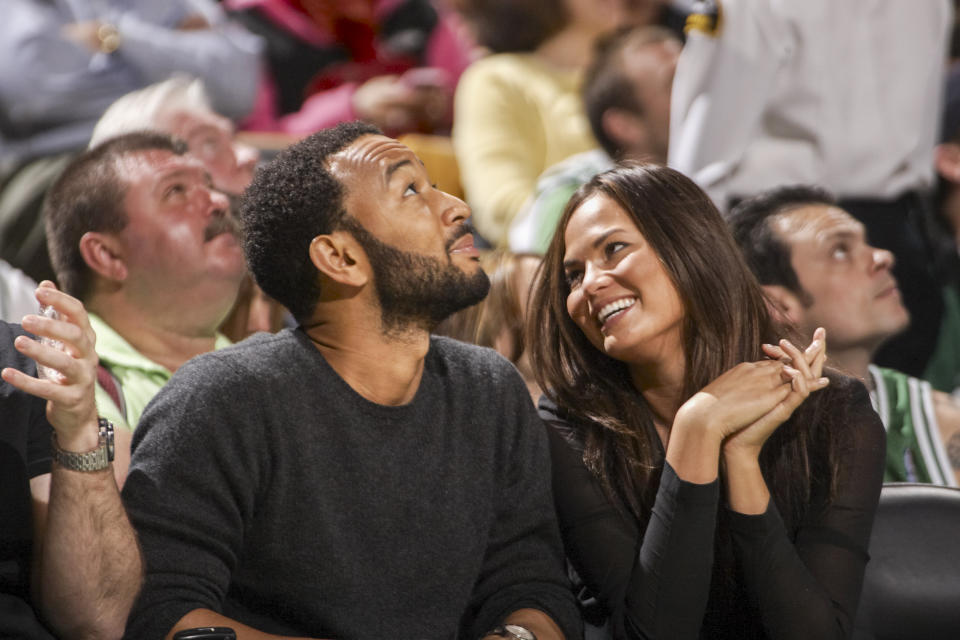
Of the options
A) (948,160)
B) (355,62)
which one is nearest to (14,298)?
(355,62)

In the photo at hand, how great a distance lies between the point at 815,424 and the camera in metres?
1.82

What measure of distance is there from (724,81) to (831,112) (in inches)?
12.6

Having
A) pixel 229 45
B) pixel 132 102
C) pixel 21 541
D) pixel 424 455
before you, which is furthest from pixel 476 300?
pixel 229 45

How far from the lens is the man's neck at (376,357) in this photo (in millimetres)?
1702

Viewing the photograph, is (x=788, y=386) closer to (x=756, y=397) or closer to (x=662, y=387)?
(x=756, y=397)

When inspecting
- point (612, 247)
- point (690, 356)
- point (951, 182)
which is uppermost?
point (612, 247)

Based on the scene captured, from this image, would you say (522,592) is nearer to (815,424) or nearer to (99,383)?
(815,424)

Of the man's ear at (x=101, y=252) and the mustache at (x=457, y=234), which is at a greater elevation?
the mustache at (x=457, y=234)

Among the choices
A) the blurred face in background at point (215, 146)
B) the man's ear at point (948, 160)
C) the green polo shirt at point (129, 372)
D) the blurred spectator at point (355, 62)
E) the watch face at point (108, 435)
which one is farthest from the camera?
the blurred spectator at point (355, 62)

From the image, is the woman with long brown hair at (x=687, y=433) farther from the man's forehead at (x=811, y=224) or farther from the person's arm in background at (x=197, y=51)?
the person's arm in background at (x=197, y=51)

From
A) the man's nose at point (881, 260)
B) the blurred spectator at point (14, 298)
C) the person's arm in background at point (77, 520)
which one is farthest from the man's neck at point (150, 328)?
the man's nose at point (881, 260)

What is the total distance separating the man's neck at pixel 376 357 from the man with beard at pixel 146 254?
629 millimetres

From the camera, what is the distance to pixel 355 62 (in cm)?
426

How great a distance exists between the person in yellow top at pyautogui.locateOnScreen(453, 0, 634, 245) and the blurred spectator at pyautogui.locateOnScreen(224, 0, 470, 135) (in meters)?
Answer: 0.20
